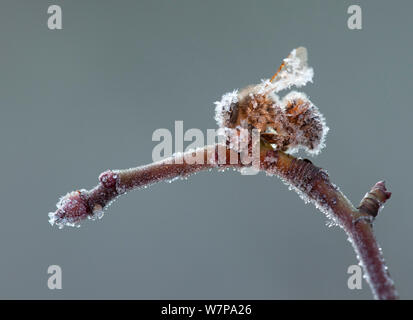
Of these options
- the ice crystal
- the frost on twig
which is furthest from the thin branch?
the ice crystal

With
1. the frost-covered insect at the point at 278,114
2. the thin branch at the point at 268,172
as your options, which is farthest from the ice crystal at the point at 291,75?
the thin branch at the point at 268,172

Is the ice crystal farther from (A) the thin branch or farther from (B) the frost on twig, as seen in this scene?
(A) the thin branch

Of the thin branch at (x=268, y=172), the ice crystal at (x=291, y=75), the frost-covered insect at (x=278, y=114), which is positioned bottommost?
the thin branch at (x=268, y=172)

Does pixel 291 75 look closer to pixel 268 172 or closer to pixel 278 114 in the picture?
pixel 278 114

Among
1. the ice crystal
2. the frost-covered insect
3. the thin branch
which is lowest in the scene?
the thin branch

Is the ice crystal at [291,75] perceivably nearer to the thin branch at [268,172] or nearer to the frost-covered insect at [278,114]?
the frost-covered insect at [278,114]
